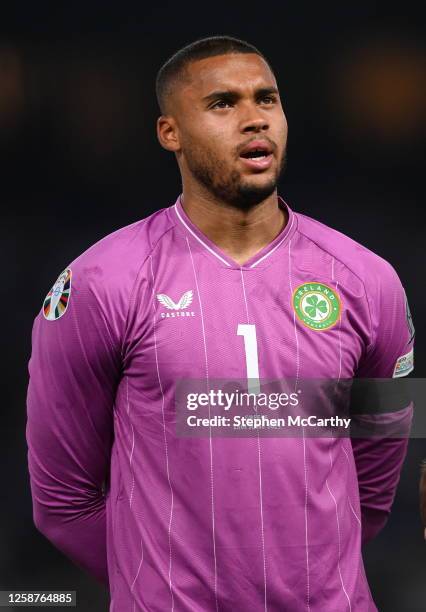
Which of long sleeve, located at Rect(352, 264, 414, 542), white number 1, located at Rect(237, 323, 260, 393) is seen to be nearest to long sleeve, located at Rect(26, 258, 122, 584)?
white number 1, located at Rect(237, 323, 260, 393)

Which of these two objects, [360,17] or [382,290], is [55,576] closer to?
[382,290]

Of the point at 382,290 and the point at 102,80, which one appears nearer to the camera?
the point at 382,290

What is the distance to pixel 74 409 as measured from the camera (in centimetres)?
218

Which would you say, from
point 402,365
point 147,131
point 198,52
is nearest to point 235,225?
point 198,52

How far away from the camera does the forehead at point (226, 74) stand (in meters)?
2.12

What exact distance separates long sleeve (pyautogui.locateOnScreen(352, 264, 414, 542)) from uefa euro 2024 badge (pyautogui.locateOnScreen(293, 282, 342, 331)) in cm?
7

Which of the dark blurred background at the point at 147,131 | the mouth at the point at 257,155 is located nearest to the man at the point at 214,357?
the mouth at the point at 257,155

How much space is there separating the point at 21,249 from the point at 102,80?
42cm

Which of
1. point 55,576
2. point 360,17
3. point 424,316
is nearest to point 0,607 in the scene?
point 55,576

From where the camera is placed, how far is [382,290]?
86.3 inches

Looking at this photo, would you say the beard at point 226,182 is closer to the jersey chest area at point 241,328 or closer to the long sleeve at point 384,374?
the jersey chest area at point 241,328

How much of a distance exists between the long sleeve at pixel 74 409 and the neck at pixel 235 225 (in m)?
0.22

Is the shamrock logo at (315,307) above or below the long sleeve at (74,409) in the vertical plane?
above

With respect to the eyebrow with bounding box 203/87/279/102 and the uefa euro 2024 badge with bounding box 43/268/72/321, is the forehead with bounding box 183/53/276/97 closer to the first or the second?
the eyebrow with bounding box 203/87/279/102
